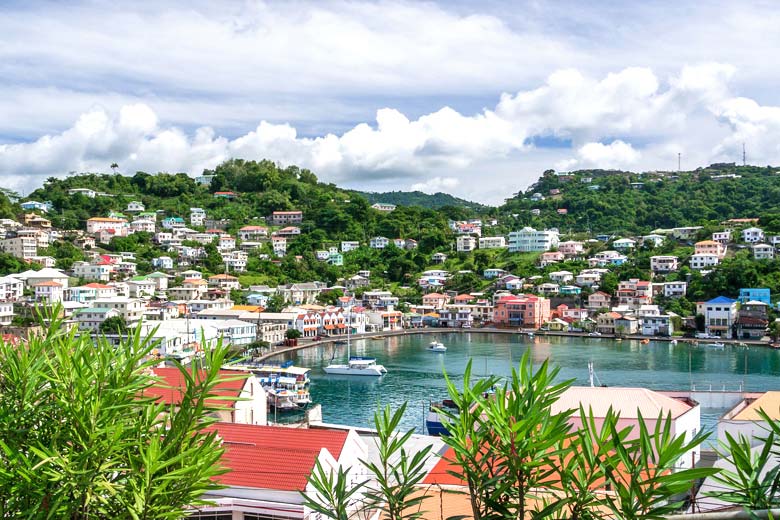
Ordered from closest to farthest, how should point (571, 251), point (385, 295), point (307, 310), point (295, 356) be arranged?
point (295, 356) < point (307, 310) < point (385, 295) < point (571, 251)

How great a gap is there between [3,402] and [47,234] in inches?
1308

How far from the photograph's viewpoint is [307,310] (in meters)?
25.5

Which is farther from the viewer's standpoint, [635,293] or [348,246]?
[348,246]

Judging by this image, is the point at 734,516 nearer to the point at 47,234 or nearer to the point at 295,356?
the point at 295,356

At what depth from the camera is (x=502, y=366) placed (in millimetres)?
18094

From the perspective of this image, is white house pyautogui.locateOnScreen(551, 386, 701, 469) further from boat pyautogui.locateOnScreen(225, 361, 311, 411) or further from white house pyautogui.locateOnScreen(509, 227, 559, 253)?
white house pyautogui.locateOnScreen(509, 227, 559, 253)

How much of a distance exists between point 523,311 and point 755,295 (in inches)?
325

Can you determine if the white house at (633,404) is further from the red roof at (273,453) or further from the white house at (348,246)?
the white house at (348,246)

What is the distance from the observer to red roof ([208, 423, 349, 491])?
3953 mm

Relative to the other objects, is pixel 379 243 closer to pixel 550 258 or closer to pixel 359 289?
pixel 359 289

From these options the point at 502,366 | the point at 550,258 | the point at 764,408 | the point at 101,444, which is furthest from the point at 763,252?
the point at 101,444

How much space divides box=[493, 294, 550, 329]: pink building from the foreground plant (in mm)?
25403

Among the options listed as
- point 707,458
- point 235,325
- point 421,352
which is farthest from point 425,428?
point 235,325

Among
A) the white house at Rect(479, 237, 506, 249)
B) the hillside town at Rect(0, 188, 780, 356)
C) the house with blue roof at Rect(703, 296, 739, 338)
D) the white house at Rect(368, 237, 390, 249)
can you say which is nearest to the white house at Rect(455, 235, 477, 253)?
the hillside town at Rect(0, 188, 780, 356)
